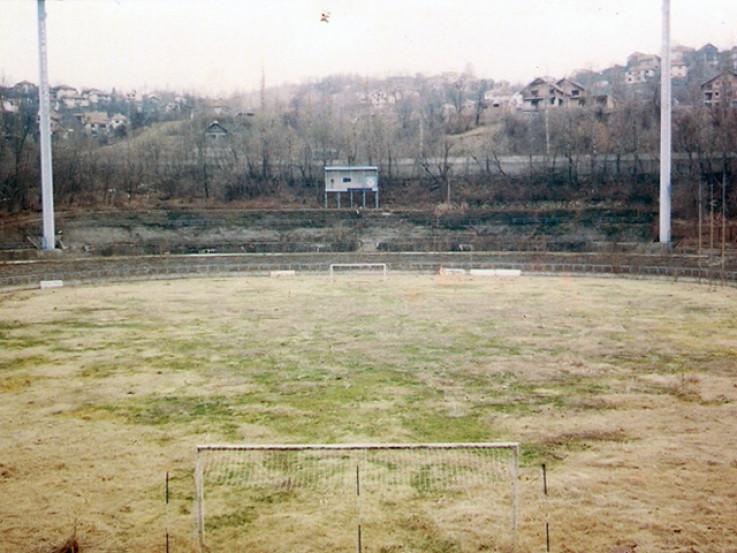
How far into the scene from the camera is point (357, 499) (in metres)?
13.6

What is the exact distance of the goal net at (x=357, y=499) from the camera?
12.1 m

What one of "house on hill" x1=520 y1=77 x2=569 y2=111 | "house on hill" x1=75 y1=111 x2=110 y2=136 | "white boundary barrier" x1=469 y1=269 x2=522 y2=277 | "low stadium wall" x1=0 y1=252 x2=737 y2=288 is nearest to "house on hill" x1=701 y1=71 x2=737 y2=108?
"house on hill" x1=520 y1=77 x2=569 y2=111

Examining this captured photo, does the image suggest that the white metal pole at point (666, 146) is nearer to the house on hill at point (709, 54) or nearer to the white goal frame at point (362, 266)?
the white goal frame at point (362, 266)

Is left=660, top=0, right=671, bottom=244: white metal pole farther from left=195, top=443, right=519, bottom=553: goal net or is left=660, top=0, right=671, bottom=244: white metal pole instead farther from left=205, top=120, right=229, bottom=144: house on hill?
left=205, top=120, right=229, bottom=144: house on hill

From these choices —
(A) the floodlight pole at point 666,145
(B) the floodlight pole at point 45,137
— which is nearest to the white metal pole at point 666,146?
(A) the floodlight pole at point 666,145

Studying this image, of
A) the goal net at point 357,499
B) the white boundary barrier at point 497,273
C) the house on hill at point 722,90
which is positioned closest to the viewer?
the goal net at point 357,499

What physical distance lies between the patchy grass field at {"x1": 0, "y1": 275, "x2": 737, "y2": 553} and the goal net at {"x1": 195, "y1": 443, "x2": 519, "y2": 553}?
23cm

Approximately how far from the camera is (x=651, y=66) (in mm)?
169875

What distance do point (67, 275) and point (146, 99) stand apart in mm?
135658

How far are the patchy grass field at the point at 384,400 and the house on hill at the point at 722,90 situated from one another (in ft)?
179

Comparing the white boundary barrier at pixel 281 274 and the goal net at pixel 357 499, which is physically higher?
the white boundary barrier at pixel 281 274

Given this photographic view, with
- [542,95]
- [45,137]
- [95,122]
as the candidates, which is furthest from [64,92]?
[45,137]

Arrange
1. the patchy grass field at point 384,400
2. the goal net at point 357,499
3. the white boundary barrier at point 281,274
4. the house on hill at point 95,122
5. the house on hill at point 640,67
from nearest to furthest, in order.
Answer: the goal net at point 357,499, the patchy grass field at point 384,400, the white boundary barrier at point 281,274, the house on hill at point 95,122, the house on hill at point 640,67

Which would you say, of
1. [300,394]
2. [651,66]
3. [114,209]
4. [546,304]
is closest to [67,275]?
[114,209]
